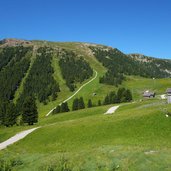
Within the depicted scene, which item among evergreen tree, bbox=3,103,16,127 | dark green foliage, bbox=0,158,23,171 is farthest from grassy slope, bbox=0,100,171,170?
evergreen tree, bbox=3,103,16,127

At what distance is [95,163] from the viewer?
24.7 m

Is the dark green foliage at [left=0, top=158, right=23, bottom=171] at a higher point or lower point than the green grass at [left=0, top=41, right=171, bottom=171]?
higher

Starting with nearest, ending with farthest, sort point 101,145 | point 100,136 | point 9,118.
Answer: point 101,145 → point 100,136 → point 9,118

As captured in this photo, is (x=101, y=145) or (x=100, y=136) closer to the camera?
(x=101, y=145)

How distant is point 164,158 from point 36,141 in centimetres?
3214

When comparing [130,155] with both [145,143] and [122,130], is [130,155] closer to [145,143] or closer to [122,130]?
[145,143]

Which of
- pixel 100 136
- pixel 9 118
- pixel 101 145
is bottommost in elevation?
pixel 101 145

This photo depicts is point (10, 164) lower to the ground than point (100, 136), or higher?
higher

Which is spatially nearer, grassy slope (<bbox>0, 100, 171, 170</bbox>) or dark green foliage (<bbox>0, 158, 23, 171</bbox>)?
dark green foliage (<bbox>0, 158, 23, 171</bbox>)

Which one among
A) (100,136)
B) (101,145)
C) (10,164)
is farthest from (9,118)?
(10,164)

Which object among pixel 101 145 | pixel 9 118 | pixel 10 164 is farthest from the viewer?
pixel 9 118

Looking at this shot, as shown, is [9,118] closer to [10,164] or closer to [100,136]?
[100,136]

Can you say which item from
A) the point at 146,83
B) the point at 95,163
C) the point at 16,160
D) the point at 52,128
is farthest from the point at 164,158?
the point at 146,83

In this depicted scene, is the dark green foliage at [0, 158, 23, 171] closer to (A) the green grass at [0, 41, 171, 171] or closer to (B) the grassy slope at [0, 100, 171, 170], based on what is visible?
(A) the green grass at [0, 41, 171, 171]
